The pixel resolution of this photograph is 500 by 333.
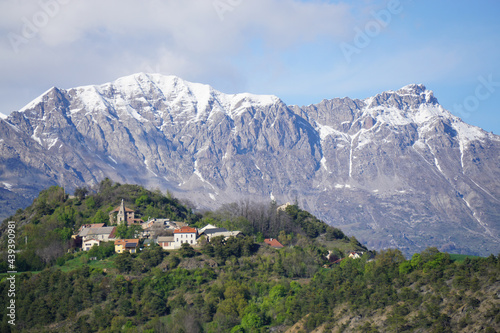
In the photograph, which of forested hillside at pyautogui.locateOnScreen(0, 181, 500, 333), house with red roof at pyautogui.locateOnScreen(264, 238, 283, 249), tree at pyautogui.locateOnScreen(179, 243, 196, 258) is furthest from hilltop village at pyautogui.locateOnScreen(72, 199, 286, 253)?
tree at pyautogui.locateOnScreen(179, 243, 196, 258)

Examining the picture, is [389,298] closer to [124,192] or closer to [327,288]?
[327,288]

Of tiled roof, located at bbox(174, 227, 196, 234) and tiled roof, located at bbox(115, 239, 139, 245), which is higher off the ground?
tiled roof, located at bbox(174, 227, 196, 234)

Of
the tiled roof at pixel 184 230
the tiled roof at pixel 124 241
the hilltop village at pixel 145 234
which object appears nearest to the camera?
the tiled roof at pixel 124 241

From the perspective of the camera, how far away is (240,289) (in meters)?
105

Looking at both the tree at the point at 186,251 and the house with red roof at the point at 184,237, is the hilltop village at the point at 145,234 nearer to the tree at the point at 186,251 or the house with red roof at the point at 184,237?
the house with red roof at the point at 184,237

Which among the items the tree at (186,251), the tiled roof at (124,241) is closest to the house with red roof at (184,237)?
the tree at (186,251)

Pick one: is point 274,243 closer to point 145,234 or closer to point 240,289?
point 145,234

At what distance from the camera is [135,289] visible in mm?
106375

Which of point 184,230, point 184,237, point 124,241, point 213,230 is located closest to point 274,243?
point 213,230

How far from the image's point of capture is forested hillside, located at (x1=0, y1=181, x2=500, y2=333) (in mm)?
82125

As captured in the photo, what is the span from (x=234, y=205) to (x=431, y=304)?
9691cm

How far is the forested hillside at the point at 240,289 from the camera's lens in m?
82.1

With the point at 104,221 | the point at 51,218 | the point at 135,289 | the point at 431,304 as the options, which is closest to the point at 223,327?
the point at 135,289

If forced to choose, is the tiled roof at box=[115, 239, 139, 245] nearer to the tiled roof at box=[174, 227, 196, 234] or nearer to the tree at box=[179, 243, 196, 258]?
the tiled roof at box=[174, 227, 196, 234]
